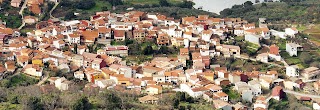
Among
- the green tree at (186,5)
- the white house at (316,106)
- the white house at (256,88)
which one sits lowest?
the white house at (316,106)

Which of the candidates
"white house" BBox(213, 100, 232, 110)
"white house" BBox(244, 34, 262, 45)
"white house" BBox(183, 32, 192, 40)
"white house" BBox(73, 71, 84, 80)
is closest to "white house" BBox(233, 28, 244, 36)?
"white house" BBox(244, 34, 262, 45)

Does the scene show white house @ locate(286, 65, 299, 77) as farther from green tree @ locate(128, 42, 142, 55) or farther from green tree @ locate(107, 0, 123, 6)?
green tree @ locate(107, 0, 123, 6)

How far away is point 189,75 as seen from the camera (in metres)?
21.8

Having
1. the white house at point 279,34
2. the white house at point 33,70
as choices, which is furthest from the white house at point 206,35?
the white house at point 33,70

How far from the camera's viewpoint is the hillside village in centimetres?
2081

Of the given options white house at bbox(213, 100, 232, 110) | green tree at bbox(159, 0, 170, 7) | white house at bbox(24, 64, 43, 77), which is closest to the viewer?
white house at bbox(213, 100, 232, 110)

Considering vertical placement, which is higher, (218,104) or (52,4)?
(52,4)

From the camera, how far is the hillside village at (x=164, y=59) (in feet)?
68.3

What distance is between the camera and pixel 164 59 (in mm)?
22969

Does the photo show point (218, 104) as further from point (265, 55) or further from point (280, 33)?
point (280, 33)


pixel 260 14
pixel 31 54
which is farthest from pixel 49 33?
pixel 260 14

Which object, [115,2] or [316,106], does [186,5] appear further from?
[316,106]

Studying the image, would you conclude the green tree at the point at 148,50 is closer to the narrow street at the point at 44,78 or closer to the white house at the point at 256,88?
the narrow street at the point at 44,78

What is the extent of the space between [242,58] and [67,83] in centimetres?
743
